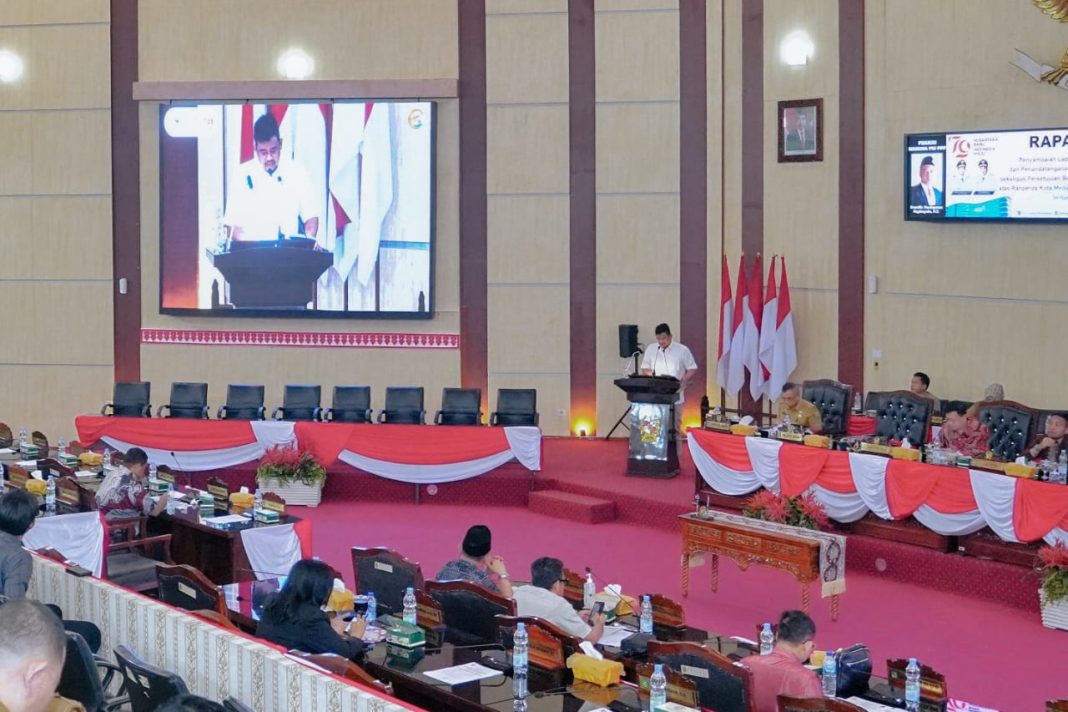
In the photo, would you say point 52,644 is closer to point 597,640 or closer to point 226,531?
point 597,640

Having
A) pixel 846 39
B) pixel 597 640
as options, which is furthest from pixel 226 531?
pixel 846 39

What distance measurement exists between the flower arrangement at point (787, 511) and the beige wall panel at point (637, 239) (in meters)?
4.70

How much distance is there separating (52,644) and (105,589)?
2.86 meters

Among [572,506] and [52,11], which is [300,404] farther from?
[52,11]

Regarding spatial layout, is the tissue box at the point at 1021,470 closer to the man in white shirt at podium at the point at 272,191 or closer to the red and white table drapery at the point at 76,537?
the red and white table drapery at the point at 76,537

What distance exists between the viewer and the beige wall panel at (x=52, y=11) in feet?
47.0

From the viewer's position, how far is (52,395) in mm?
14641

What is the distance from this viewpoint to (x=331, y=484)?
1222cm

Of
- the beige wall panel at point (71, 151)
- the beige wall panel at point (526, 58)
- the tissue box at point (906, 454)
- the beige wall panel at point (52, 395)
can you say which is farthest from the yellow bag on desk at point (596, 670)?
the beige wall panel at point (71, 151)

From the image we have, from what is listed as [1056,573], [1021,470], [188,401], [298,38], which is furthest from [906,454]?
[298,38]

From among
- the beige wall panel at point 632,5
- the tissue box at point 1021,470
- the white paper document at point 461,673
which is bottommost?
the white paper document at point 461,673

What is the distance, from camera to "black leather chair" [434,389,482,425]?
12.6 metres

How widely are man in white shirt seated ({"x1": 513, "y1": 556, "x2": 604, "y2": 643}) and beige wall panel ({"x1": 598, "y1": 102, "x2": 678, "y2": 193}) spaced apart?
26.7 ft

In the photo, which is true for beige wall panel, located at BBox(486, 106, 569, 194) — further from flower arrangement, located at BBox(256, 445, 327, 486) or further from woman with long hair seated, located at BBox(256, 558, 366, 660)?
woman with long hair seated, located at BBox(256, 558, 366, 660)
